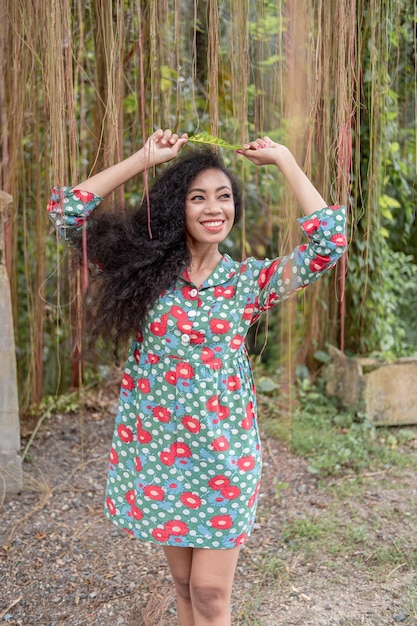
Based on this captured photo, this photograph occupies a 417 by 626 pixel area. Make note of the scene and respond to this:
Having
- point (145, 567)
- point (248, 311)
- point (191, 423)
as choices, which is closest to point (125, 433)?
point (191, 423)

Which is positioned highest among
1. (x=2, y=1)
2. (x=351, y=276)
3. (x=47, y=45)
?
(x=2, y=1)

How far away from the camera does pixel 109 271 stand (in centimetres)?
166

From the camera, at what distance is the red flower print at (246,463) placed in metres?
1.57

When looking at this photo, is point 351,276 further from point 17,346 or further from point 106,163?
point 106,163

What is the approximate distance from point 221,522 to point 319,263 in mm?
575

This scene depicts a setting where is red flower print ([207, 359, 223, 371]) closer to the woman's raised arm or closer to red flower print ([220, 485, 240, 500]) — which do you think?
red flower print ([220, 485, 240, 500])

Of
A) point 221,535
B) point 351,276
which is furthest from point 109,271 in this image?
point 351,276

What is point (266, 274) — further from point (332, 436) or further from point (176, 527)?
point (332, 436)

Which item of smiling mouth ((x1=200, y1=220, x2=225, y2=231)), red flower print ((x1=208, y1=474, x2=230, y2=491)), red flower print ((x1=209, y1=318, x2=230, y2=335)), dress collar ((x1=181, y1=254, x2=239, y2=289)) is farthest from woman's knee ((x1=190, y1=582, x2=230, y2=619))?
smiling mouth ((x1=200, y1=220, x2=225, y2=231))

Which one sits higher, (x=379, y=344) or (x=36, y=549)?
(x=379, y=344)

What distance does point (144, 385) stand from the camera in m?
1.58

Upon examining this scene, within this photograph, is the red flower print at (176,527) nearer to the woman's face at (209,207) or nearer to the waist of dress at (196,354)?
the waist of dress at (196,354)

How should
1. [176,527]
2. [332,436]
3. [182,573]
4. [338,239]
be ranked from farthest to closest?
[332,436], [182,573], [176,527], [338,239]

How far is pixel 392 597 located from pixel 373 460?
103cm
